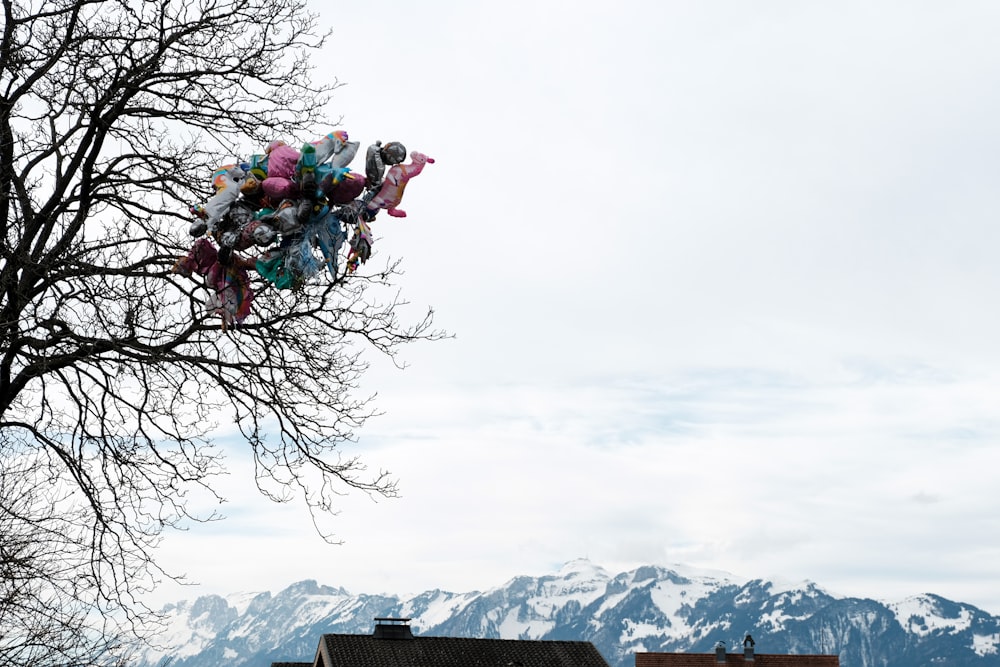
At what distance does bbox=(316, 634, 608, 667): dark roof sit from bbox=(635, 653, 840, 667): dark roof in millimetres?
5191

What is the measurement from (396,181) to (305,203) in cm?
68

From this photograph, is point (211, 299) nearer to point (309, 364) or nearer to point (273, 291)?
point (273, 291)

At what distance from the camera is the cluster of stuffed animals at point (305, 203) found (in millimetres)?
9180

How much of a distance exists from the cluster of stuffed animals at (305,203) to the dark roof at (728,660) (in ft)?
157

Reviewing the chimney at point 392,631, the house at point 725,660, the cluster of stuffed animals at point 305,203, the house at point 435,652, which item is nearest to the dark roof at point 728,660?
the house at point 725,660

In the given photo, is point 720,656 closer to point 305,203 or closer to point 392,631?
point 392,631

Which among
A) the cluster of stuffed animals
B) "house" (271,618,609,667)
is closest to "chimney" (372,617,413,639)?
"house" (271,618,609,667)

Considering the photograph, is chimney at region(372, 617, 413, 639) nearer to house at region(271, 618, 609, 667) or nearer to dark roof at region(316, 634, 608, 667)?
house at region(271, 618, 609, 667)

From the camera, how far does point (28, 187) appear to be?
482 inches

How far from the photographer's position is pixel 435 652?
50.1 m

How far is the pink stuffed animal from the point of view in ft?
30.6

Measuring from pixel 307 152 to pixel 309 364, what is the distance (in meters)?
3.90

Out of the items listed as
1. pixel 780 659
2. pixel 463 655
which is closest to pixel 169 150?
pixel 463 655

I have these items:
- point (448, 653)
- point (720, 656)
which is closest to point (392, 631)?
point (448, 653)
